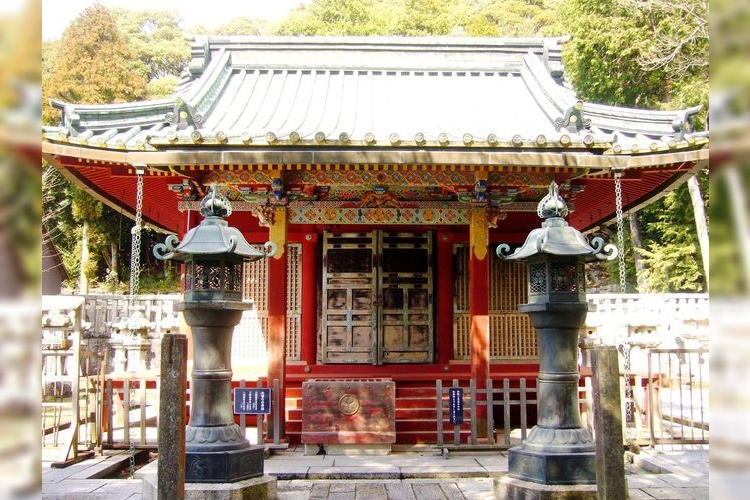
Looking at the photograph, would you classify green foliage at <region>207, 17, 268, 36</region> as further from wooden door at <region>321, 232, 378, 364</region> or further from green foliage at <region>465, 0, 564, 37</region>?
wooden door at <region>321, 232, 378, 364</region>

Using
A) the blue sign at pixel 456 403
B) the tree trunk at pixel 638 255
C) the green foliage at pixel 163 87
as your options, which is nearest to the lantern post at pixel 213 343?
the blue sign at pixel 456 403

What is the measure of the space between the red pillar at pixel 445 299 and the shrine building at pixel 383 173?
3cm

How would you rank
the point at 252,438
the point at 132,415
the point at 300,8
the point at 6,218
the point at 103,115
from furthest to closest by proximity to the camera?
the point at 300,8 < the point at 132,415 < the point at 103,115 < the point at 252,438 < the point at 6,218

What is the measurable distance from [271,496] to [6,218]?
621 cm

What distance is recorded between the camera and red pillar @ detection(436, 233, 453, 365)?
12.1m

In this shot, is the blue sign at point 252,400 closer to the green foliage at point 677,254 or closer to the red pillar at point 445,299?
the red pillar at point 445,299

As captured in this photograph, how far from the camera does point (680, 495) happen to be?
20.4ft

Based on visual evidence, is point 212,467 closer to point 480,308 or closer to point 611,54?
point 480,308

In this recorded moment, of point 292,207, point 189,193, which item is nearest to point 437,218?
point 292,207

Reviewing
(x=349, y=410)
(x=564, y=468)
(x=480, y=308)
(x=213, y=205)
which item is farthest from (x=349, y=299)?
(x=564, y=468)

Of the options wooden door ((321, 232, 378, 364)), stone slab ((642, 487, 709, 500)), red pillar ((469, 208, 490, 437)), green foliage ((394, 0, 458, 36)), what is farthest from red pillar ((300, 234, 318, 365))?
green foliage ((394, 0, 458, 36))

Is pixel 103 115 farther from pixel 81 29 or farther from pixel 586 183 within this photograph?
pixel 81 29

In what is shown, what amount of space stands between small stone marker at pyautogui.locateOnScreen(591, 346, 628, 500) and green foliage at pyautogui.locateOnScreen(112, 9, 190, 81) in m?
39.4

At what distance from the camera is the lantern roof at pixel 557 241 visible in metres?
6.27
